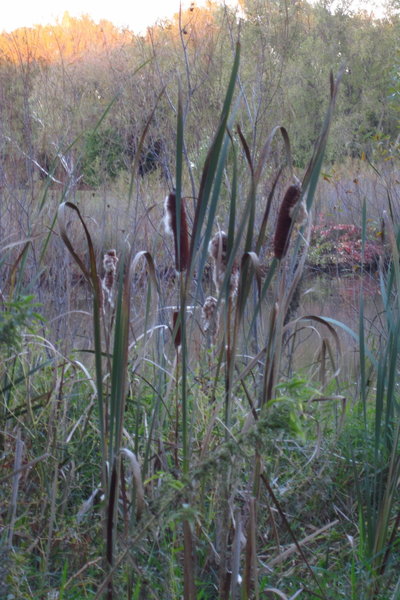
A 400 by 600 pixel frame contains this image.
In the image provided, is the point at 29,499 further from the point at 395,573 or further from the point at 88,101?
the point at 88,101

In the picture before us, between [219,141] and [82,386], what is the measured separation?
183cm

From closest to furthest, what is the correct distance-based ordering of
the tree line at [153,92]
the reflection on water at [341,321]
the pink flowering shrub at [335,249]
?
the reflection on water at [341,321], the tree line at [153,92], the pink flowering shrub at [335,249]

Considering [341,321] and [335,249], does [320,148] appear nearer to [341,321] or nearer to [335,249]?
[341,321]

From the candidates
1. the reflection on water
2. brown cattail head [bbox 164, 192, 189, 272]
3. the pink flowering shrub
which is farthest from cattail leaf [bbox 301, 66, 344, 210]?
the pink flowering shrub

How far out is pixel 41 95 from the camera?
495 cm

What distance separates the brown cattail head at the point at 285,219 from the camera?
44.8 inches

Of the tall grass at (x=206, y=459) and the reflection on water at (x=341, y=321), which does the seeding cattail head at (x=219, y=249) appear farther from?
the reflection on water at (x=341, y=321)

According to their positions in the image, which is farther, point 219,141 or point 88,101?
point 88,101

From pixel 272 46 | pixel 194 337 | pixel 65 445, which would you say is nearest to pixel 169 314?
pixel 194 337

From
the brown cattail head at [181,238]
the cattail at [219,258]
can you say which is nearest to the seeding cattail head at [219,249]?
the cattail at [219,258]

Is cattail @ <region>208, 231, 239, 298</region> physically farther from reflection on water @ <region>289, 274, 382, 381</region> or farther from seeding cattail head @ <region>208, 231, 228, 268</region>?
reflection on water @ <region>289, 274, 382, 381</region>

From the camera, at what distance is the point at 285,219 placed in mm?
1148

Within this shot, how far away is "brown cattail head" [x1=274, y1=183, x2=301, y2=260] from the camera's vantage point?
1.14 meters

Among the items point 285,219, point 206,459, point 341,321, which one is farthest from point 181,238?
point 341,321
